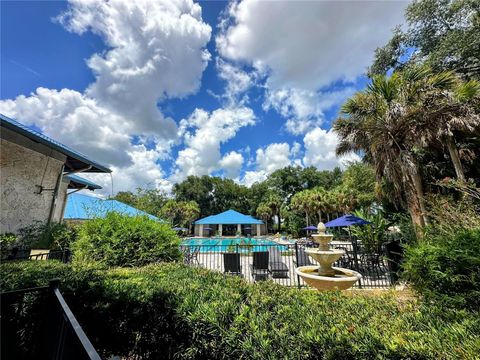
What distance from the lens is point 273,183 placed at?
150ft

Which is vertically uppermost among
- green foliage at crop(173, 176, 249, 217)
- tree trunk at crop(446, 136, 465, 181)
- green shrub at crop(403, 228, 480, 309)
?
green foliage at crop(173, 176, 249, 217)

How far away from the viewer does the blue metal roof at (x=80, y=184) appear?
1243cm

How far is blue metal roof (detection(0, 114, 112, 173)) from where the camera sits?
19.8ft

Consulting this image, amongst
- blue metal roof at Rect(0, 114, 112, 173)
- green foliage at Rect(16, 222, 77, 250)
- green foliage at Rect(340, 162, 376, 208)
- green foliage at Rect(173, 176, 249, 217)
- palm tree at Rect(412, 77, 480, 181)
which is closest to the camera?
blue metal roof at Rect(0, 114, 112, 173)

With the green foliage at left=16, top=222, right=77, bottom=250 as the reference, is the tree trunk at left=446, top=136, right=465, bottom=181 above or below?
above

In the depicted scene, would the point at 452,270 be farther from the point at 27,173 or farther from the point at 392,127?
the point at 27,173

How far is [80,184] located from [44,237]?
6087 mm

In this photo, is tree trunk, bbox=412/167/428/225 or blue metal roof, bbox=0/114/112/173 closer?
blue metal roof, bbox=0/114/112/173

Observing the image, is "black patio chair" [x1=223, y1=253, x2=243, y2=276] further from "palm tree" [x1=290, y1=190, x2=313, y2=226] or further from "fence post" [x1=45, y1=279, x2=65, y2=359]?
"palm tree" [x1=290, y1=190, x2=313, y2=226]

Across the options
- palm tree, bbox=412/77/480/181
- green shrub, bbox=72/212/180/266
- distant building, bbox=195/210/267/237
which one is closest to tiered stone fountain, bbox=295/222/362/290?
green shrub, bbox=72/212/180/266

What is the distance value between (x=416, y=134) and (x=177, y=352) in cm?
952

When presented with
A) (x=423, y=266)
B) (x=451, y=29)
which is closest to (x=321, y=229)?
(x=423, y=266)

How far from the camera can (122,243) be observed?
556 centimetres

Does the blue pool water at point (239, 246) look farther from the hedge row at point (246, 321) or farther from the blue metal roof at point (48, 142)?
the hedge row at point (246, 321)
